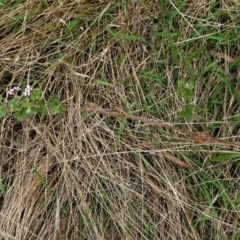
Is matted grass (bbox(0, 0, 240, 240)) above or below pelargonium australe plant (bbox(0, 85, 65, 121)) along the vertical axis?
below

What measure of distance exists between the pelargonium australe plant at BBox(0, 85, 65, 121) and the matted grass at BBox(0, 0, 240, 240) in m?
0.04

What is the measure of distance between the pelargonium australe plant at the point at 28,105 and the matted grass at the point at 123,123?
0.04 meters

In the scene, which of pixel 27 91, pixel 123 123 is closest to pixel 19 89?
pixel 27 91

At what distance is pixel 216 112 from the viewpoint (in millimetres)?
1637

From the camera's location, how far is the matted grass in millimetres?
1578

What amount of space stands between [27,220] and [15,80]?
42 cm

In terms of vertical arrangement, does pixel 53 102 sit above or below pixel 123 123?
above

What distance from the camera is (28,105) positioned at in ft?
5.09

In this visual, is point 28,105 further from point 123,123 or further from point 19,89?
point 123,123

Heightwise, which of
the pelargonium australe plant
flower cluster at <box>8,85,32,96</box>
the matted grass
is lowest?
the matted grass

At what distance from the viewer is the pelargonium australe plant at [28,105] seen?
5.10 ft

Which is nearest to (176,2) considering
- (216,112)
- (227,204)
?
(216,112)

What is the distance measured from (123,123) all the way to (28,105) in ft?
0.91

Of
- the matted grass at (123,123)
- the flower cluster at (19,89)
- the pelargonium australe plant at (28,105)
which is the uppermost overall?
the flower cluster at (19,89)
